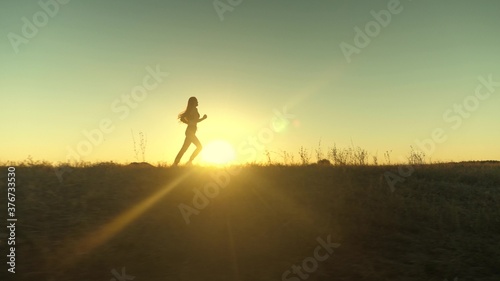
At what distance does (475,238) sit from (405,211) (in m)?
1.55

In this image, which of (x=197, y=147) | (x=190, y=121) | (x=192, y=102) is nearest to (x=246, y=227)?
(x=197, y=147)

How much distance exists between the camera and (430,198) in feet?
37.2

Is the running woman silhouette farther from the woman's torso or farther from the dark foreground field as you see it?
the dark foreground field

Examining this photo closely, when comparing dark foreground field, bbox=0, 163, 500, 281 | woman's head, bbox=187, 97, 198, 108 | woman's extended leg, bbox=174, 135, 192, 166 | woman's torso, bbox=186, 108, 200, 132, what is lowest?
dark foreground field, bbox=0, 163, 500, 281

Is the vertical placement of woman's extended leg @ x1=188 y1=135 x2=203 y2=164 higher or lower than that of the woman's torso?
lower

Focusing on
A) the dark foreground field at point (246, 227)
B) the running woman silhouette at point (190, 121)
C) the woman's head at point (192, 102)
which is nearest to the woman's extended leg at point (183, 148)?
the running woman silhouette at point (190, 121)

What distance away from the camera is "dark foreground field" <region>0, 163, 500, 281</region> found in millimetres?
7129

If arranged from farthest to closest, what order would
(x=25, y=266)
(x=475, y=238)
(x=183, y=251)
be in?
(x=475, y=238) → (x=183, y=251) → (x=25, y=266)

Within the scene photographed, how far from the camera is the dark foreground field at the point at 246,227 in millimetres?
7129

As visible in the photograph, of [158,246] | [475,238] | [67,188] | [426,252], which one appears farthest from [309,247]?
[67,188]

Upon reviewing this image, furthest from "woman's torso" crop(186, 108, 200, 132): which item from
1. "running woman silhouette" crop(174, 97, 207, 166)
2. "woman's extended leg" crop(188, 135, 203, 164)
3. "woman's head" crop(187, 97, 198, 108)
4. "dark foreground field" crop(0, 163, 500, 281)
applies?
"dark foreground field" crop(0, 163, 500, 281)

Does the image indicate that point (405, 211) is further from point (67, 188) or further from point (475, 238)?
point (67, 188)

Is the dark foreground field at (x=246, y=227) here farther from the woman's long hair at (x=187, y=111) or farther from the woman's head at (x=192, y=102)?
the woman's head at (x=192, y=102)

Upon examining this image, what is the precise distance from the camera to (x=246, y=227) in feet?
29.0
